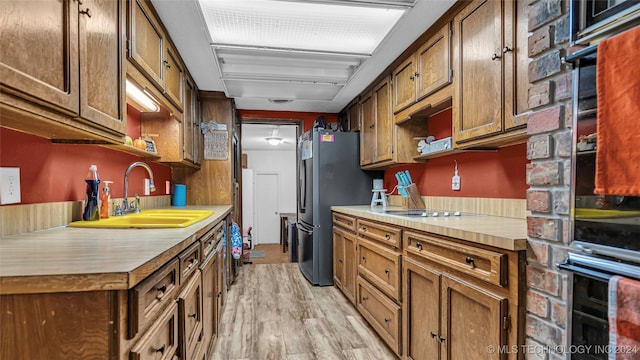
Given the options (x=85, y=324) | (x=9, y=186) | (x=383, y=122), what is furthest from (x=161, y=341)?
(x=383, y=122)

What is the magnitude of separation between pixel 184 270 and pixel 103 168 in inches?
41.9

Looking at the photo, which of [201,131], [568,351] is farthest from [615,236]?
[201,131]

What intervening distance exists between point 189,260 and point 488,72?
5.91 ft

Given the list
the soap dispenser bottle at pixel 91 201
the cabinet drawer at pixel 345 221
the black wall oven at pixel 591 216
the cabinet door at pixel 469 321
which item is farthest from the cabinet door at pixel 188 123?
the black wall oven at pixel 591 216

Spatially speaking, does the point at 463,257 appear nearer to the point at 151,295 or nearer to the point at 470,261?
the point at 470,261

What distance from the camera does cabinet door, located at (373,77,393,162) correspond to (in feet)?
9.75

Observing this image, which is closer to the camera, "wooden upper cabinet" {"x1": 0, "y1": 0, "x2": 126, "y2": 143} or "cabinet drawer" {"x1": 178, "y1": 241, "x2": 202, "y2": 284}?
"wooden upper cabinet" {"x1": 0, "y1": 0, "x2": 126, "y2": 143}

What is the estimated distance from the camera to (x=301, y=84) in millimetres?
3285

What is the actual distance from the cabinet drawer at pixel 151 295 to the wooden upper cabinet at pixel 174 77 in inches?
58.5

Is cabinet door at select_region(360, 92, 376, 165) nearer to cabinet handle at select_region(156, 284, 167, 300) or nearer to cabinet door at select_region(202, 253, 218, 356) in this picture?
cabinet door at select_region(202, 253, 218, 356)

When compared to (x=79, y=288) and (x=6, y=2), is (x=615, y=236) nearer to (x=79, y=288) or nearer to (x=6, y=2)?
(x=79, y=288)

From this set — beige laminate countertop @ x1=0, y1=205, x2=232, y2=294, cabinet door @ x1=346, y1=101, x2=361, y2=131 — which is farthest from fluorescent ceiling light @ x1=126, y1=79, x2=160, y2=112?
cabinet door @ x1=346, y1=101, x2=361, y2=131

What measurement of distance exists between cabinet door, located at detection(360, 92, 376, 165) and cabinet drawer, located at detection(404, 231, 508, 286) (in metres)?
1.66

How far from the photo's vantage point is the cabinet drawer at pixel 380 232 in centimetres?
201
